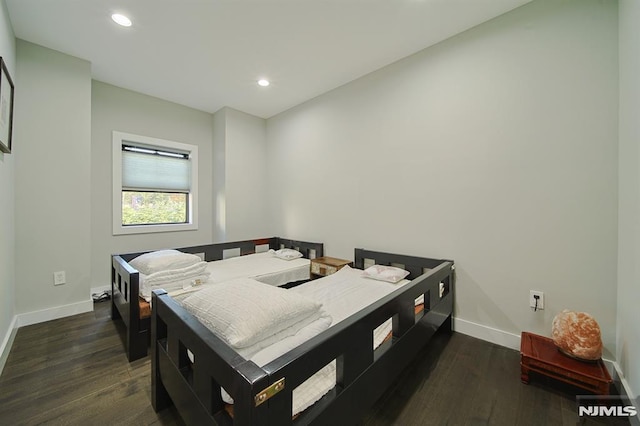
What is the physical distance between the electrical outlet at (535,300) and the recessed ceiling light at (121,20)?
12.8 feet

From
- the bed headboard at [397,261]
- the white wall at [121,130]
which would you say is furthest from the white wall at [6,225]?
the bed headboard at [397,261]

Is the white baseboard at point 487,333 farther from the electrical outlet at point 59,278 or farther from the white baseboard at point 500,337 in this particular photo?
the electrical outlet at point 59,278

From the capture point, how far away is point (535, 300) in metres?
1.86

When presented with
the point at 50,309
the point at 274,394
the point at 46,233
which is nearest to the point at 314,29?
the point at 274,394

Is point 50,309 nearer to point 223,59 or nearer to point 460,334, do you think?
point 223,59

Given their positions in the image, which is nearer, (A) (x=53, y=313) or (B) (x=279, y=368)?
(B) (x=279, y=368)

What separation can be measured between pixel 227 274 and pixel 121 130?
8.06 feet

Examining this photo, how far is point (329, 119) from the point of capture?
325 centimetres

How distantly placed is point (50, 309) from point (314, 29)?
3.68 meters

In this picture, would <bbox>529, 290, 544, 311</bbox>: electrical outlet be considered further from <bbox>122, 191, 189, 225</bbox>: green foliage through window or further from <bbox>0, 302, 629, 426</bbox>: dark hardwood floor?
<bbox>122, 191, 189, 225</bbox>: green foliage through window

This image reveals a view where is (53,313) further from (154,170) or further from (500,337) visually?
(500,337)

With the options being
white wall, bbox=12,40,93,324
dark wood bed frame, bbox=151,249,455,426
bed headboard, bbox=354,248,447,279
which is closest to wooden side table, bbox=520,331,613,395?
dark wood bed frame, bbox=151,249,455,426

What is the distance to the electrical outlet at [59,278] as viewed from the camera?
251 cm

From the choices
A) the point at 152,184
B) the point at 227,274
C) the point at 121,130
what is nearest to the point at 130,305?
the point at 227,274
